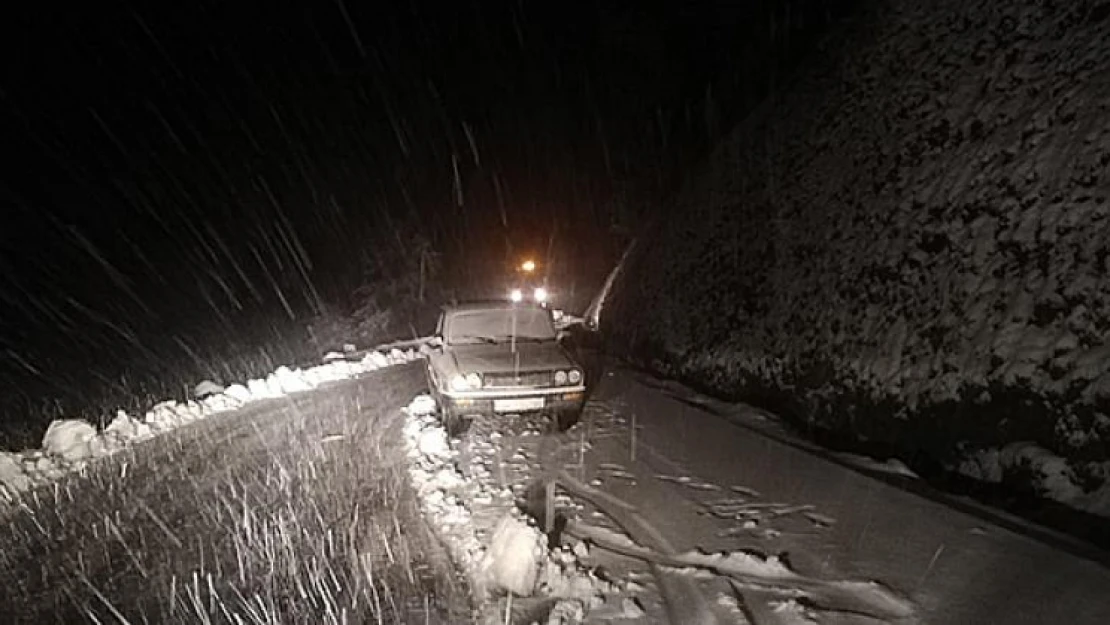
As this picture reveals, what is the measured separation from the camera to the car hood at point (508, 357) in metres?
10.9

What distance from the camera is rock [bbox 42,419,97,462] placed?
36.1 feet

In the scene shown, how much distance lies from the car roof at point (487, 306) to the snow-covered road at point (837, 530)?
3.16m

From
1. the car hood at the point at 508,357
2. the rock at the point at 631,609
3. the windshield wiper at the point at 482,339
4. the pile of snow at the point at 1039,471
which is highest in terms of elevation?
the windshield wiper at the point at 482,339

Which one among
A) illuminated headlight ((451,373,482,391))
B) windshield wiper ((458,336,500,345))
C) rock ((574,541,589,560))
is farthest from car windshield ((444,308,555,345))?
rock ((574,541,589,560))

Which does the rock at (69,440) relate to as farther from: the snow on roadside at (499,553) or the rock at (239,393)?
the snow on roadside at (499,553)

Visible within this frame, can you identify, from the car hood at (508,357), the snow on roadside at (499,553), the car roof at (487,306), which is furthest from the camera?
the car roof at (487,306)

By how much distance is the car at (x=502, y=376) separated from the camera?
1063cm

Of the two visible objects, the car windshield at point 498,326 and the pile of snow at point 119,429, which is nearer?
the pile of snow at point 119,429

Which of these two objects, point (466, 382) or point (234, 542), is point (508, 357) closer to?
point (466, 382)

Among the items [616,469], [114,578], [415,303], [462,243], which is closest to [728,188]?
[616,469]

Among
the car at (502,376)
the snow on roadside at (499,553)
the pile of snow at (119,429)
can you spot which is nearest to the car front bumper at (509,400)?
the car at (502,376)

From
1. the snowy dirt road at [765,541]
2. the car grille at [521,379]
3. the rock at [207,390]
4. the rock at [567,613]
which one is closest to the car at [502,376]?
the car grille at [521,379]

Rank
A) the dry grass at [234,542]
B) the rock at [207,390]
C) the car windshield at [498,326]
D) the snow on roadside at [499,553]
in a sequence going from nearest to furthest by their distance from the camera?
the snow on roadside at [499,553] → the dry grass at [234,542] → the car windshield at [498,326] → the rock at [207,390]

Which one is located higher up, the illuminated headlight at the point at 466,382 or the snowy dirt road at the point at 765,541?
the illuminated headlight at the point at 466,382
